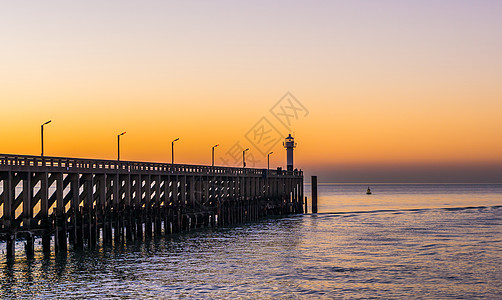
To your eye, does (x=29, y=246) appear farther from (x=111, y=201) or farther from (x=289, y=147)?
(x=289, y=147)

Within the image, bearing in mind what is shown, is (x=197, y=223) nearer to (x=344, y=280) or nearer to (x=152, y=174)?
(x=152, y=174)

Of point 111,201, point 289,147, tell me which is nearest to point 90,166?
point 111,201

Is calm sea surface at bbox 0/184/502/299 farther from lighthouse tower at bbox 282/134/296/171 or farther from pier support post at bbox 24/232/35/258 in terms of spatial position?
lighthouse tower at bbox 282/134/296/171

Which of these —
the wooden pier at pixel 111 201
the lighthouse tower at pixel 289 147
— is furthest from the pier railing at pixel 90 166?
the lighthouse tower at pixel 289 147

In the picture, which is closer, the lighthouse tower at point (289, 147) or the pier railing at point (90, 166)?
the pier railing at point (90, 166)

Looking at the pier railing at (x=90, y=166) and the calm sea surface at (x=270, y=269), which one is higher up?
the pier railing at (x=90, y=166)

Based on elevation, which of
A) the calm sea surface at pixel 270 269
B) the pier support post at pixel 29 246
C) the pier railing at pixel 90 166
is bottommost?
the calm sea surface at pixel 270 269

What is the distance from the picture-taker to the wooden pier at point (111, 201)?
36688 mm

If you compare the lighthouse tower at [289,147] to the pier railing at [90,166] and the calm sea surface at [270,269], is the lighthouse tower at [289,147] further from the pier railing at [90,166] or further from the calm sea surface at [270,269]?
the calm sea surface at [270,269]

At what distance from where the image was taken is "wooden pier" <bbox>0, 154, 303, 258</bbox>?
3669 cm

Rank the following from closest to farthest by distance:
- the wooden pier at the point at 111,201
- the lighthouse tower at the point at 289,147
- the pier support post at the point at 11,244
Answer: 1. the pier support post at the point at 11,244
2. the wooden pier at the point at 111,201
3. the lighthouse tower at the point at 289,147

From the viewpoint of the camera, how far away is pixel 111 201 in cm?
4703

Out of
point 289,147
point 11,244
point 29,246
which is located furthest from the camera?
point 289,147

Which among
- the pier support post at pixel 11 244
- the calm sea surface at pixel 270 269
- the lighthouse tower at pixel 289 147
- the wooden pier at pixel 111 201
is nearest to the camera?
the calm sea surface at pixel 270 269
